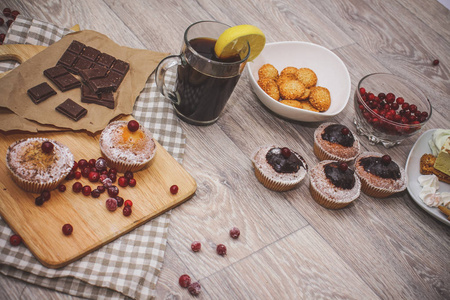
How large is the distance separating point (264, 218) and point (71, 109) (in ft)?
2.92

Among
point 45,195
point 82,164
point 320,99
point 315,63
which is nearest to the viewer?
point 45,195

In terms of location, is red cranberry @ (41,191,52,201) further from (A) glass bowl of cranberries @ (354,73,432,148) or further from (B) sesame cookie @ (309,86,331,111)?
(A) glass bowl of cranberries @ (354,73,432,148)

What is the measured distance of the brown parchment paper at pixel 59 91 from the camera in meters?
1.60

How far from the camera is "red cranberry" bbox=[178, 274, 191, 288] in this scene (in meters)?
1.38

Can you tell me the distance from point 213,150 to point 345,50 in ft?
3.99

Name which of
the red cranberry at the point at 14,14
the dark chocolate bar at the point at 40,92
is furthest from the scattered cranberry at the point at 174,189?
the red cranberry at the point at 14,14

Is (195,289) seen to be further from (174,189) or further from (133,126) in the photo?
(133,126)

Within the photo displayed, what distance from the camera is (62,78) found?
1.73 metres

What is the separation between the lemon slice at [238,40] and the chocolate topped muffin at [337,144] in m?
0.50

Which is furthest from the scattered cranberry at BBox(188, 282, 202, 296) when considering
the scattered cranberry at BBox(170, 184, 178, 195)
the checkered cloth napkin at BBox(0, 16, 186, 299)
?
the scattered cranberry at BBox(170, 184, 178, 195)

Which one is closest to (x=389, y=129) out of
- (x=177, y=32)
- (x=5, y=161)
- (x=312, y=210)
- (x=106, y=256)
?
(x=312, y=210)

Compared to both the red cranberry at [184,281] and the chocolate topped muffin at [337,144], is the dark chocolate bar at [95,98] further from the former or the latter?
the chocolate topped muffin at [337,144]

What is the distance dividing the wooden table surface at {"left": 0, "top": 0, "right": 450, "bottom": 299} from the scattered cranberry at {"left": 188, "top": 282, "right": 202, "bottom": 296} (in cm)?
3

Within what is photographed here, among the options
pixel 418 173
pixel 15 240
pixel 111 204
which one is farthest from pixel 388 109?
pixel 15 240
